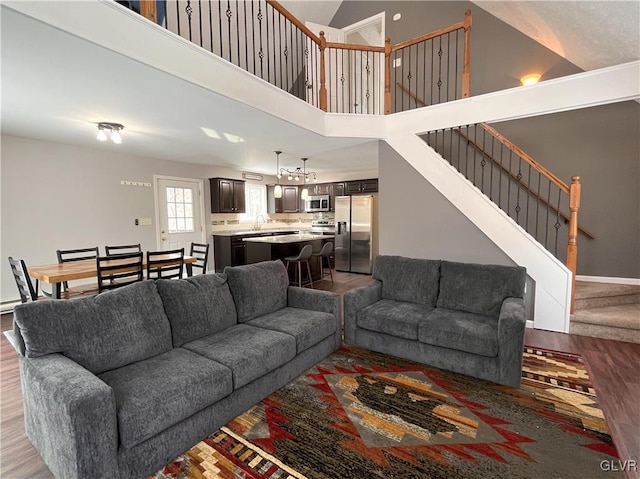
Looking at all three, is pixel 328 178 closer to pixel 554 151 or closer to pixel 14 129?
pixel 554 151

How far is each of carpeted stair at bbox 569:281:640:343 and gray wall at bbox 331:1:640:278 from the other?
0.53m

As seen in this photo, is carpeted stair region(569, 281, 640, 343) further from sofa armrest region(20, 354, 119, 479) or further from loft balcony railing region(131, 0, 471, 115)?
sofa armrest region(20, 354, 119, 479)

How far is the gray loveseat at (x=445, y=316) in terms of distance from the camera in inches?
91.4

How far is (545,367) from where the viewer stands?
2.63m

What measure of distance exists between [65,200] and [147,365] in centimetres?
433

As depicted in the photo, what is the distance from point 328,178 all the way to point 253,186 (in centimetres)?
214

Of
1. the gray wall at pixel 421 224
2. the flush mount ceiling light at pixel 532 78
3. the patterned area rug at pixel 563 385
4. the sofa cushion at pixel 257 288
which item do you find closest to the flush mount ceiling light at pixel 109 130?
the sofa cushion at pixel 257 288

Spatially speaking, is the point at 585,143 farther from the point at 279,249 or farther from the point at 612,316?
the point at 279,249

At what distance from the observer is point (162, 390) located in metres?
1.60

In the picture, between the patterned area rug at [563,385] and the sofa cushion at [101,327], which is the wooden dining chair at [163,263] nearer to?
the sofa cushion at [101,327]

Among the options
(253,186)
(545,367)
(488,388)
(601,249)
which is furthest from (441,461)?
(253,186)

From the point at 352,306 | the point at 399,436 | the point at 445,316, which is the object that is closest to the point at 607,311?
the point at 445,316
